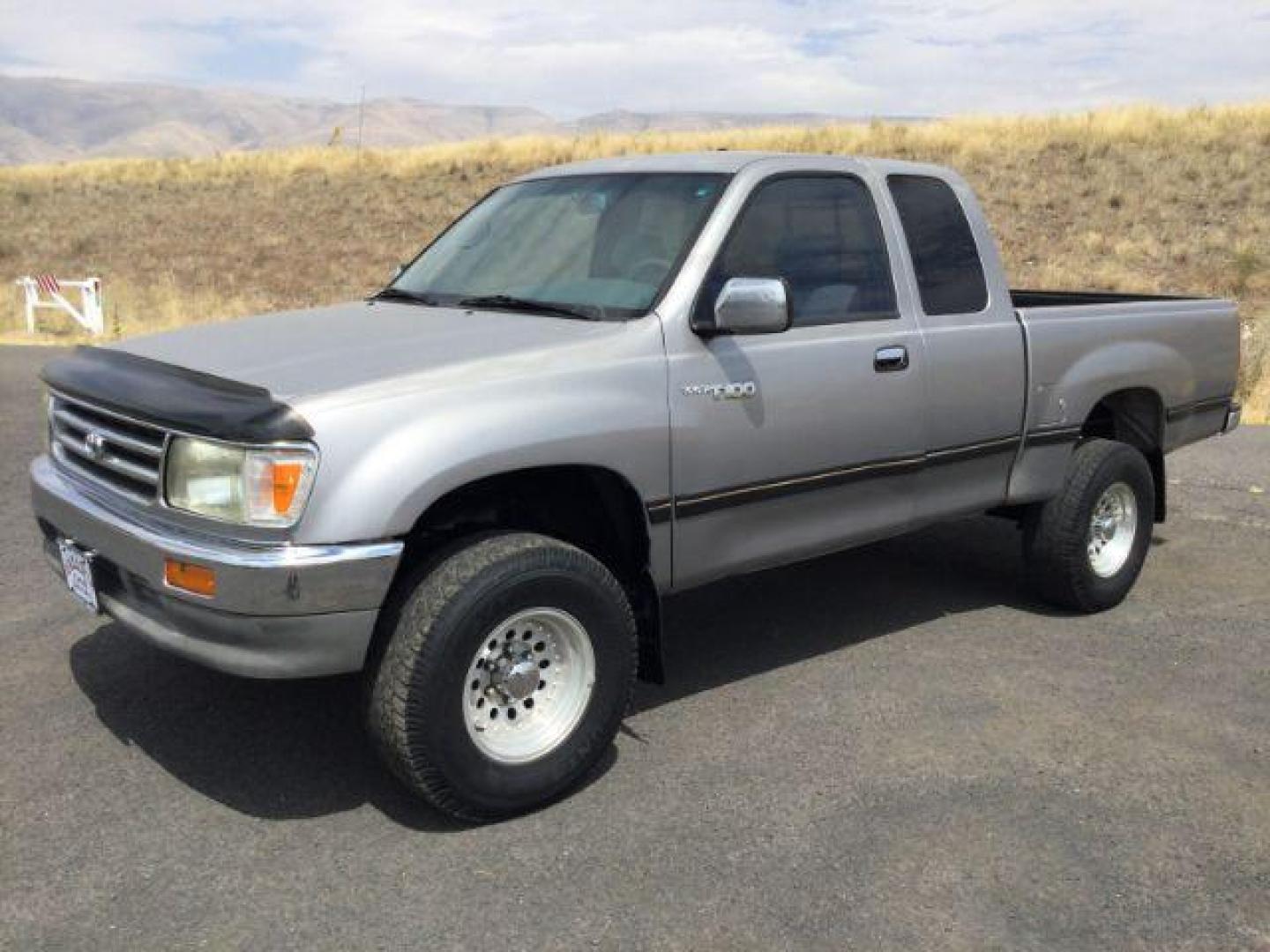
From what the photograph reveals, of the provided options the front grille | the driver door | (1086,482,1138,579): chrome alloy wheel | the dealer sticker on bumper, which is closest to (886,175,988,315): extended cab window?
the driver door

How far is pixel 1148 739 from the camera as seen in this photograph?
14.2 feet

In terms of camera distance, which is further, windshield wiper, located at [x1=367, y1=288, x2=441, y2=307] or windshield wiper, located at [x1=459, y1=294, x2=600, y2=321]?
windshield wiper, located at [x1=367, y1=288, x2=441, y2=307]

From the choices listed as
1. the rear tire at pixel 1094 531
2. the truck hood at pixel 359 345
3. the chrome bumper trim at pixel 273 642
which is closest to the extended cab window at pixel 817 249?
the truck hood at pixel 359 345

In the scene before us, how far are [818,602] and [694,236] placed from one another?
7.49ft

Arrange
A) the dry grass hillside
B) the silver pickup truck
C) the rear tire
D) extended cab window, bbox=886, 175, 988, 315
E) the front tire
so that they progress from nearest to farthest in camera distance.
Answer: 1. the silver pickup truck
2. the front tire
3. extended cab window, bbox=886, 175, 988, 315
4. the rear tire
5. the dry grass hillside

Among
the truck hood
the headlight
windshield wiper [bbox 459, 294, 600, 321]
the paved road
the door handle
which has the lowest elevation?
the paved road

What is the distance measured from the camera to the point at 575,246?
4.56 metres

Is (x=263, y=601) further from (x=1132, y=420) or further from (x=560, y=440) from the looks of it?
(x=1132, y=420)

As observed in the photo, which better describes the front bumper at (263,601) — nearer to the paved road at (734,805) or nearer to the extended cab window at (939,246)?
the paved road at (734,805)

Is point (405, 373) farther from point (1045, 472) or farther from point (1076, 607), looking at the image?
point (1076, 607)

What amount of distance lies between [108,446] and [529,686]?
1491 millimetres

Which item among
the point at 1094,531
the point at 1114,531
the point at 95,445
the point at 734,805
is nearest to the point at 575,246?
the point at 95,445

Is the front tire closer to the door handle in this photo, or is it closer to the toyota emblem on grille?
the toyota emblem on grille

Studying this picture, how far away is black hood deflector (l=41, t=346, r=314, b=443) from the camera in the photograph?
3225mm
